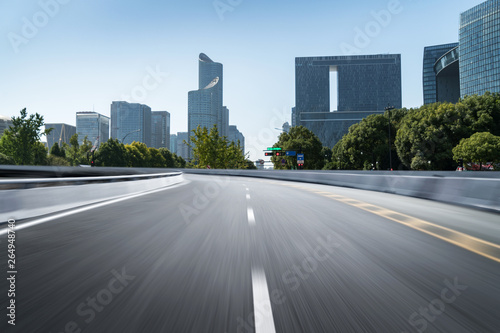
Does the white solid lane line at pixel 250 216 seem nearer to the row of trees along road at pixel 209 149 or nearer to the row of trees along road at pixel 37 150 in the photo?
the row of trees along road at pixel 37 150

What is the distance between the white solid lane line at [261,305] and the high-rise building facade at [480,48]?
148419mm

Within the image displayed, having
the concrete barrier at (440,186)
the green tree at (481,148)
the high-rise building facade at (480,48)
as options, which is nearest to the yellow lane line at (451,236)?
the concrete barrier at (440,186)

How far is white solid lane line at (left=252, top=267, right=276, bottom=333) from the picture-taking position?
2722 millimetres

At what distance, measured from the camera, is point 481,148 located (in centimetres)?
5044

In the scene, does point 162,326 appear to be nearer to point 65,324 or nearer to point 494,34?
point 65,324

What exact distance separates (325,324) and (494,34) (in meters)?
162

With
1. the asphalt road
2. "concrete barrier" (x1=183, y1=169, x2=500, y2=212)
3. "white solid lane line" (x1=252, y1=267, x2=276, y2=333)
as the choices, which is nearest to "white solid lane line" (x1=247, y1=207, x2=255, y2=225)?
the asphalt road

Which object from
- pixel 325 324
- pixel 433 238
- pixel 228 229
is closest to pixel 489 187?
pixel 433 238

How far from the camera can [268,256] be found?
15.8ft

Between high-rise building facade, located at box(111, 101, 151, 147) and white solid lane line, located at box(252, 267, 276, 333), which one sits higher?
high-rise building facade, located at box(111, 101, 151, 147)

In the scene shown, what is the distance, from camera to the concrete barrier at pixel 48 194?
724 centimetres

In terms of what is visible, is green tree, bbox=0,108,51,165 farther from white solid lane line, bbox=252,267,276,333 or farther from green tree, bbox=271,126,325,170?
white solid lane line, bbox=252,267,276,333

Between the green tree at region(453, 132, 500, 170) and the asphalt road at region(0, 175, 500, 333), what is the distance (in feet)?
167

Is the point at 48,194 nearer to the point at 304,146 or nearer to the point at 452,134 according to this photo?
the point at 452,134
